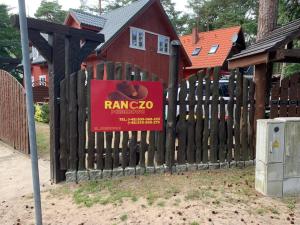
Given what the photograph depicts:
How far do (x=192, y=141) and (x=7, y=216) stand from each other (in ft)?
11.6

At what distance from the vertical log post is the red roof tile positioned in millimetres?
24509

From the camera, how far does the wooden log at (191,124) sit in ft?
21.3

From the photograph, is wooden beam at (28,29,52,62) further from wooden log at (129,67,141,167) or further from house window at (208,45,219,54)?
house window at (208,45,219,54)

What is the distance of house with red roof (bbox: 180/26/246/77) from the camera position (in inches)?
1212

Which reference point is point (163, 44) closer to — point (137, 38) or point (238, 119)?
point (137, 38)

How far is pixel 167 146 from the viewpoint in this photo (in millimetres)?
6488

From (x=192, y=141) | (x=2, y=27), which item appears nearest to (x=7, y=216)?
(x=192, y=141)

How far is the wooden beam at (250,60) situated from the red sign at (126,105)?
6.63ft

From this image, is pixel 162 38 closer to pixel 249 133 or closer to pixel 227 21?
pixel 249 133

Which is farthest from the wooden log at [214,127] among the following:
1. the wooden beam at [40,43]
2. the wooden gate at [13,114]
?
the wooden gate at [13,114]

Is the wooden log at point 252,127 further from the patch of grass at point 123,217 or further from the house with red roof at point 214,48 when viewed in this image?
the house with red roof at point 214,48

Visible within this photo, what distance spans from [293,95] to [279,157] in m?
2.29

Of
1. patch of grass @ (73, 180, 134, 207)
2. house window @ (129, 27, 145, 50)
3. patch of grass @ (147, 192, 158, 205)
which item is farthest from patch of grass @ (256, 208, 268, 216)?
house window @ (129, 27, 145, 50)

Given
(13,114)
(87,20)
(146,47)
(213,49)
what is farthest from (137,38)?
(13,114)
